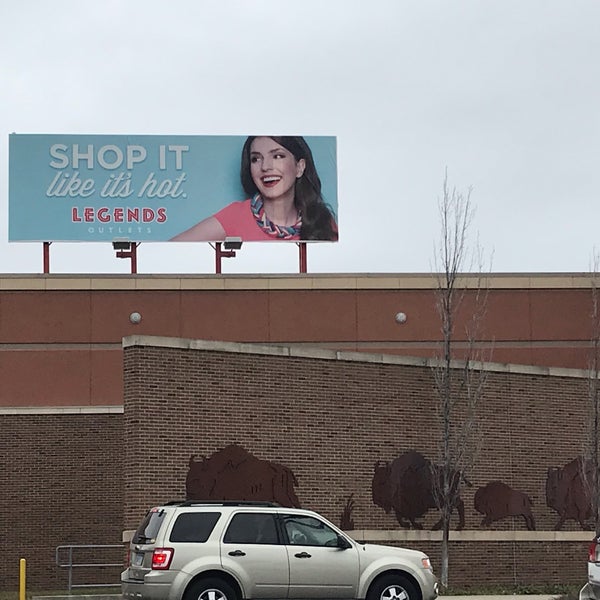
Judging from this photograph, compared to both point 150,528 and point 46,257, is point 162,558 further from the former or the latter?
point 46,257

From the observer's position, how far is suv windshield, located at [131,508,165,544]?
1906cm

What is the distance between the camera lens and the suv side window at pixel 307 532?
1964cm

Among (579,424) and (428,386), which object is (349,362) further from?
(579,424)

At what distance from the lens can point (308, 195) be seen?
40812mm

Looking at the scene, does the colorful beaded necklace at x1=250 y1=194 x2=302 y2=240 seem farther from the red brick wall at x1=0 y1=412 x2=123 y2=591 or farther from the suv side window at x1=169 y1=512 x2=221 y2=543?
the suv side window at x1=169 y1=512 x2=221 y2=543

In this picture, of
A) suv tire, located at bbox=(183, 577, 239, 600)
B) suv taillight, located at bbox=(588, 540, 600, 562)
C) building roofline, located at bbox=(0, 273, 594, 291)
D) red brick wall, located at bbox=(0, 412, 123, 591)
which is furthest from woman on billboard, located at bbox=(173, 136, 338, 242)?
suv taillight, located at bbox=(588, 540, 600, 562)

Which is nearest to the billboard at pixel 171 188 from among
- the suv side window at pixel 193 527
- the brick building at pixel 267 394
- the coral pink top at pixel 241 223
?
the coral pink top at pixel 241 223

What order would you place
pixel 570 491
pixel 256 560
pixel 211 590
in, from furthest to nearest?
1. pixel 570 491
2. pixel 256 560
3. pixel 211 590

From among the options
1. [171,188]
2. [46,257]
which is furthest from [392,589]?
[46,257]

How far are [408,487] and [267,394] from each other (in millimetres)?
3735

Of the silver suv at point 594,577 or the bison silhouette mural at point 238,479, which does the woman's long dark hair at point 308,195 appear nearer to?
the bison silhouette mural at point 238,479

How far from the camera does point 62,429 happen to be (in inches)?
1303

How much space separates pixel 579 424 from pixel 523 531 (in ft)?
9.93

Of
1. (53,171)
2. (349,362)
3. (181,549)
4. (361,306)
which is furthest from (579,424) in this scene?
(53,171)
